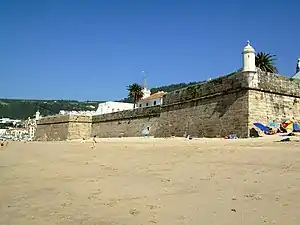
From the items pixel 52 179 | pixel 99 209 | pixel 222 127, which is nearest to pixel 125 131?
pixel 222 127

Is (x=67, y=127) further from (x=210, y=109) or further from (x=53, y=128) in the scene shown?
(x=210, y=109)

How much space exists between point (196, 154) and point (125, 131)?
2524 centimetres

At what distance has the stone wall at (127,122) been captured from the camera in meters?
31.4

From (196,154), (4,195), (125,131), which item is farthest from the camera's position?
(125,131)

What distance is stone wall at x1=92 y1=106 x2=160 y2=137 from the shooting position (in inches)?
1237

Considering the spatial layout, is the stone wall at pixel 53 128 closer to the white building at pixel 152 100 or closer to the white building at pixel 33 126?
the white building at pixel 33 126

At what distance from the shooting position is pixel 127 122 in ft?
117

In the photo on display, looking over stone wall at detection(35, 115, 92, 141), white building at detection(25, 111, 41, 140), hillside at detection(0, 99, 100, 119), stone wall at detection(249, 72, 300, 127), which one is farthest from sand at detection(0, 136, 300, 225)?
hillside at detection(0, 99, 100, 119)

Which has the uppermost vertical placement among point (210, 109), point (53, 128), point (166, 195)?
point (210, 109)

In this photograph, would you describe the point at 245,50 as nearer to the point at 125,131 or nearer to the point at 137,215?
the point at 137,215

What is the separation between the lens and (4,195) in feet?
21.4

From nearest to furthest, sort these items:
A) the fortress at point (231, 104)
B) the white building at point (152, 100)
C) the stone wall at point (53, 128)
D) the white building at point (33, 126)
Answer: the fortress at point (231, 104)
the stone wall at point (53, 128)
the white building at point (152, 100)
the white building at point (33, 126)

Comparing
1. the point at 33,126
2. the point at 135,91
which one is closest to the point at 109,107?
the point at 135,91

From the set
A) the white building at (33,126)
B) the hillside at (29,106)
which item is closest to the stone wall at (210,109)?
the white building at (33,126)
